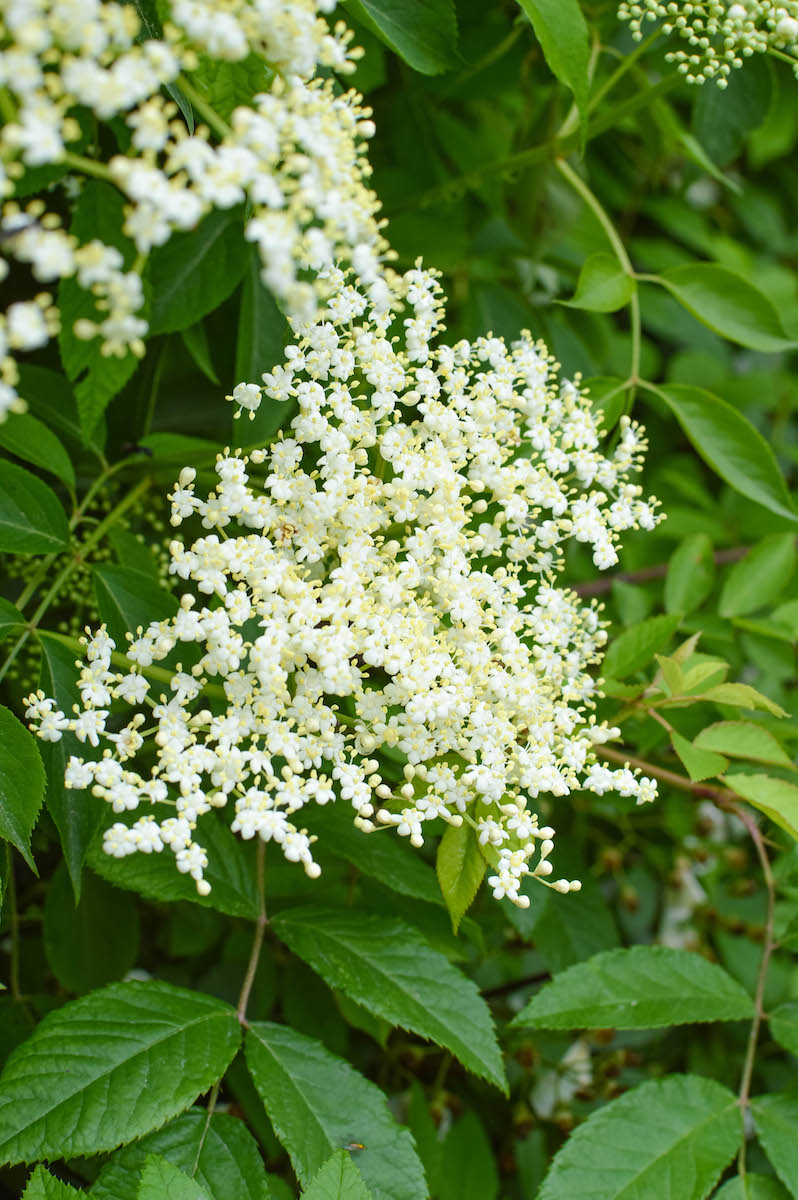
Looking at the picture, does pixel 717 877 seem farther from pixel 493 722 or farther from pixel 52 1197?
pixel 52 1197

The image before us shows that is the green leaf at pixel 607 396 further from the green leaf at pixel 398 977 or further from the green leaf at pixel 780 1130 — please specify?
the green leaf at pixel 780 1130

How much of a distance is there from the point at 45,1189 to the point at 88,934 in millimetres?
607

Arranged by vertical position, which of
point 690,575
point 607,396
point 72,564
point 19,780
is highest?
point 607,396

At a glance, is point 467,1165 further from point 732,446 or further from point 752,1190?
point 732,446

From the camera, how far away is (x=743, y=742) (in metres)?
1.62

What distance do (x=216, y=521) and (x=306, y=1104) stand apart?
31.0 inches

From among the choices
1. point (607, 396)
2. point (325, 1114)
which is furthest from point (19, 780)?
point (607, 396)

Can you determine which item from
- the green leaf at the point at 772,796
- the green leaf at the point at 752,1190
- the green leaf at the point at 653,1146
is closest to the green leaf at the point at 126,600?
the green leaf at the point at 772,796

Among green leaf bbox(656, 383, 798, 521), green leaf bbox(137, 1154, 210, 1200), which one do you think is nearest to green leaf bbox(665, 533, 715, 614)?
green leaf bbox(656, 383, 798, 521)

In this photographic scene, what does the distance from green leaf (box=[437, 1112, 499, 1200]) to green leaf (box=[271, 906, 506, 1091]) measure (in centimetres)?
63

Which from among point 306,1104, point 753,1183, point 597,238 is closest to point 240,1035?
point 306,1104

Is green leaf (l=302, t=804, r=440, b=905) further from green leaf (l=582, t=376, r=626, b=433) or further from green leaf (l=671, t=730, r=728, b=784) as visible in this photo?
green leaf (l=582, t=376, r=626, b=433)

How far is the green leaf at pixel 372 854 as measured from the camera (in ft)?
5.25

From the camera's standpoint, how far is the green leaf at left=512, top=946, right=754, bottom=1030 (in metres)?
1.62
